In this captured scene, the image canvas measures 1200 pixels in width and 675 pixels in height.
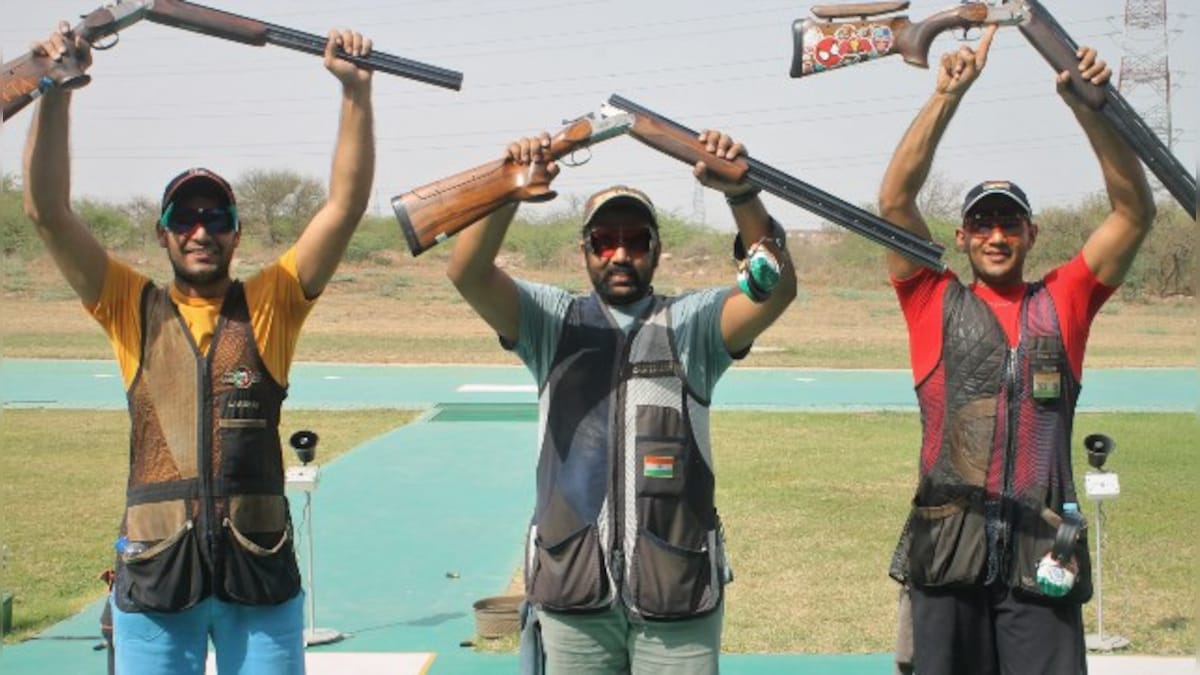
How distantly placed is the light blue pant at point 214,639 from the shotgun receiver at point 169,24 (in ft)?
4.99

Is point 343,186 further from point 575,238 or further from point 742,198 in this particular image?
point 575,238

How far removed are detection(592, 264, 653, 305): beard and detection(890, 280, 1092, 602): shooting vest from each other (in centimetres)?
99

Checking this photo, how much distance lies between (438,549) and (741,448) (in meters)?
5.65

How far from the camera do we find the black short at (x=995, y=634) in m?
4.22

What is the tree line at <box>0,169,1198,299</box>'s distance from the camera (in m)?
35.2

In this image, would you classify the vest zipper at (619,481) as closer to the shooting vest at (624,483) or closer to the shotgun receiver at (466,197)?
the shooting vest at (624,483)

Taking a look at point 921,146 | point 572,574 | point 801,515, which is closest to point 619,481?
point 572,574

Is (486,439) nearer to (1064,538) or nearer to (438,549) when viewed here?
(438,549)

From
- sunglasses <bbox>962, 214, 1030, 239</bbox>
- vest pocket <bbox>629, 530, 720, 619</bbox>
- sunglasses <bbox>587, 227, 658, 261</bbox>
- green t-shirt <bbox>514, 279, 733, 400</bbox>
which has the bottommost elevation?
vest pocket <bbox>629, 530, 720, 619</bbox>

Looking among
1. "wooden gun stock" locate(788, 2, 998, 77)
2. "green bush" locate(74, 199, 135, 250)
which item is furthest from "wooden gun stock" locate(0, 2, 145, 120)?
"green bush" locate(74, 199, 135, 250)

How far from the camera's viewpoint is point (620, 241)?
4113 mm

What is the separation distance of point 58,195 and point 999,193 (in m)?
2.78

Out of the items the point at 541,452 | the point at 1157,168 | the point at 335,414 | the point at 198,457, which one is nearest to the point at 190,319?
the point at 198,457

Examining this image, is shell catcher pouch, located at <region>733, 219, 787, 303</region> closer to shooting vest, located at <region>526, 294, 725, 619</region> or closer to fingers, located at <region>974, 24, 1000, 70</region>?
shooting vest, located at <region>526, 294, 725, 619</region>
